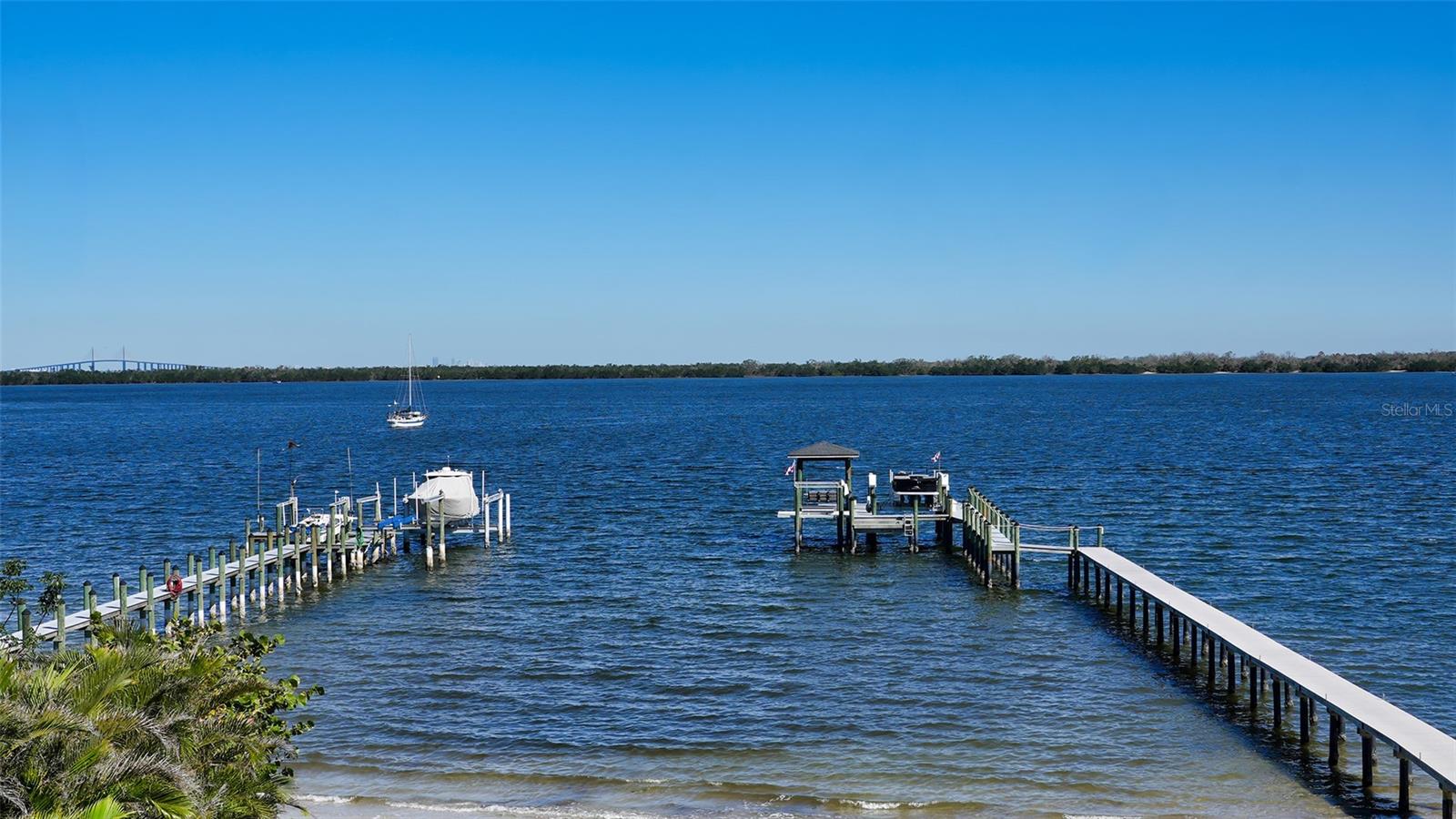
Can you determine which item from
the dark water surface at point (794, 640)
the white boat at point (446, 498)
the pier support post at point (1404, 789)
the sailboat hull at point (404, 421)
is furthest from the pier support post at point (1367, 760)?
the sailboat hull at point (404, 421)

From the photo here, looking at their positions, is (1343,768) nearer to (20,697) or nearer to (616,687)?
(616,687)

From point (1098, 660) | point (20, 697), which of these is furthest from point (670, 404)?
point (20, 697)

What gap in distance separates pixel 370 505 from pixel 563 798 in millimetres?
39129

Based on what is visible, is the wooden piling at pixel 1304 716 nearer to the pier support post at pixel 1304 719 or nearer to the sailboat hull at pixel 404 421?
the pier support post at pixel 1304 719

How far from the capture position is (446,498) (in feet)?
132

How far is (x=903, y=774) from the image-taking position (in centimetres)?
1917

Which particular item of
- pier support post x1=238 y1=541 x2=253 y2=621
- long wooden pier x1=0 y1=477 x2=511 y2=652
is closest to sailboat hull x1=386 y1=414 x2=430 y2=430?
long wooden pier x1=0 y1=477 x2=511 y2=652

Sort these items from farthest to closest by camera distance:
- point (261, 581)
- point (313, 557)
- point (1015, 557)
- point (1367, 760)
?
1. point (313, 557)
2. point (1015, 557)
3. point (261, 581)
4. point (1367, 760)

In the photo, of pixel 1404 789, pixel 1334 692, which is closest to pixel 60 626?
pixel 1334 692

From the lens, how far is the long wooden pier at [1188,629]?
57.7ft

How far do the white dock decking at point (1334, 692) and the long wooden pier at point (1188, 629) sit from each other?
0.8 inches

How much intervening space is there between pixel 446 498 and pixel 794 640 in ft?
54.2

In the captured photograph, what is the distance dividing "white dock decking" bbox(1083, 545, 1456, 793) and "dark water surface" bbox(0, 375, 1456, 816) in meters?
1.02

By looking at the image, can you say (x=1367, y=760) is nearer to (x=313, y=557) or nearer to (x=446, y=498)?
(x=313, y=557)
